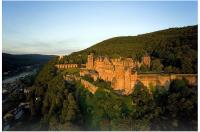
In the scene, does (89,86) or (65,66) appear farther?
(65,66)

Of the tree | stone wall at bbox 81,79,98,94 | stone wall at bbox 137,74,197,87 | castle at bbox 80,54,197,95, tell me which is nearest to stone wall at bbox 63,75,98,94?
stone wall at bbox 81,79,98,94

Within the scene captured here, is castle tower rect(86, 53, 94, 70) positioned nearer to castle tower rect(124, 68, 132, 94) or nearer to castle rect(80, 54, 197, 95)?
castle rect(80, 54, 197, 95)

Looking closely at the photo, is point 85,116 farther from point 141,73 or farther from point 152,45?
point 152,45

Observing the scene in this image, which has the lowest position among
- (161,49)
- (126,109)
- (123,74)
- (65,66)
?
(126,109)

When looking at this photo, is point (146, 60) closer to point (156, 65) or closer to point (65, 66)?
point (156, 65)

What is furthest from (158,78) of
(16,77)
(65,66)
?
(16,77)
